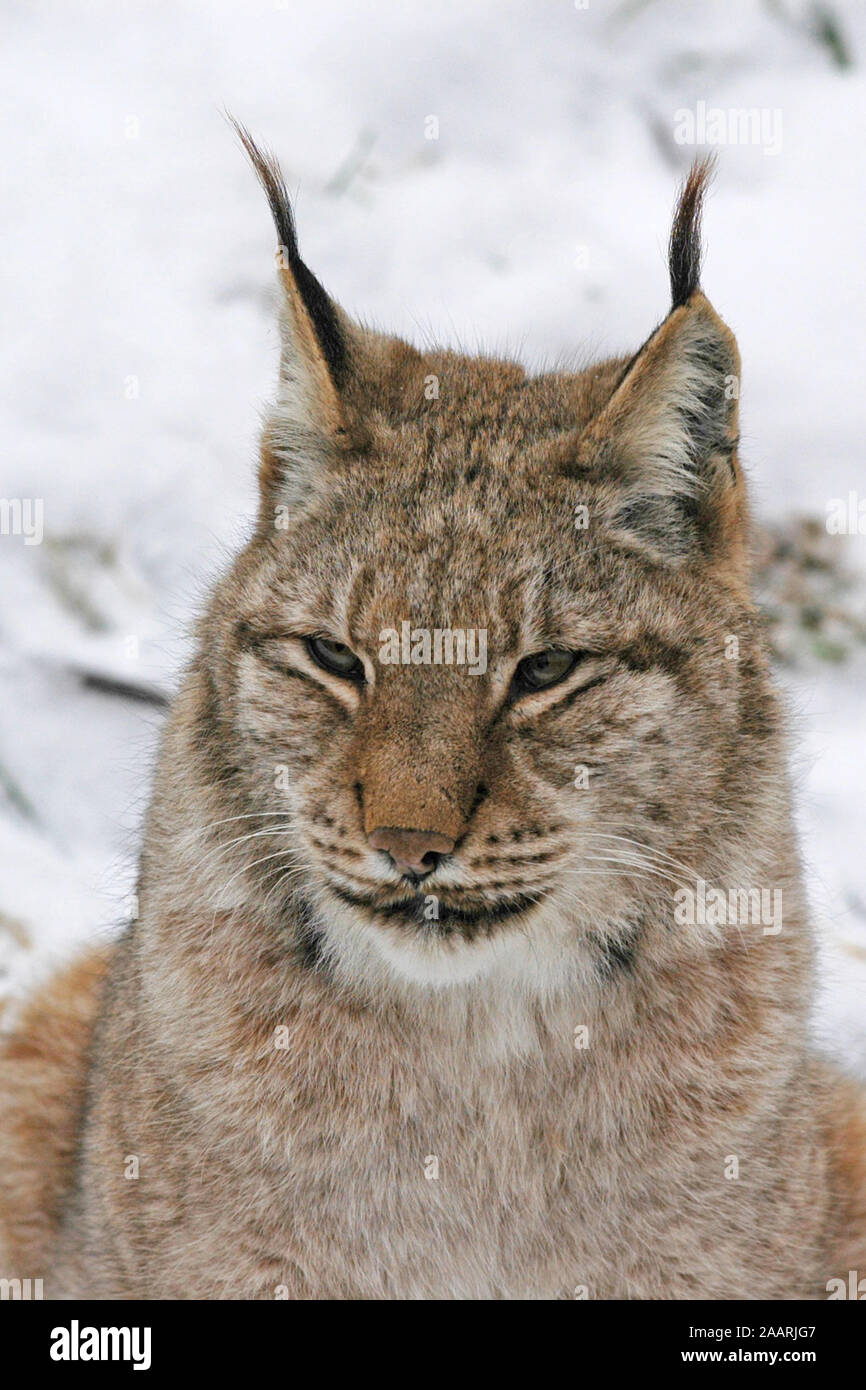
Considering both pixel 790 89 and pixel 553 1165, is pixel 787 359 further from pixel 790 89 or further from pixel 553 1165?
pixel 553 1165

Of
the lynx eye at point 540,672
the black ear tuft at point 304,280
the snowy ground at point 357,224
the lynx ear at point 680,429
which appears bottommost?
the lynx eye at point 540,672

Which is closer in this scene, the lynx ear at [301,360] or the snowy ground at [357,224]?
the lynx ear at [301,360]

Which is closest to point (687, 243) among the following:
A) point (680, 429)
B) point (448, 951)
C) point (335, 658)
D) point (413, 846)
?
point (680, 429)

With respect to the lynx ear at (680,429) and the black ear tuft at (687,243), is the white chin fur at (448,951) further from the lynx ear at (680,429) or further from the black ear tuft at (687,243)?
the black ear tuft at (687,243)

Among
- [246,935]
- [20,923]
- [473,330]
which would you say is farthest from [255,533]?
[473,330]

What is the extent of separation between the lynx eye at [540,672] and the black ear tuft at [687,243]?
0.78 metres

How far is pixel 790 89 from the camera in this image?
7680 mm

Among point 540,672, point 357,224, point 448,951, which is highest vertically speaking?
point 357,224

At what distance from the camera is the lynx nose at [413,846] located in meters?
3.56

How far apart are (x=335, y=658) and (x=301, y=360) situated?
71cm

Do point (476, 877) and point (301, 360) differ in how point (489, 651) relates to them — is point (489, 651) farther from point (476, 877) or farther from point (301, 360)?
point (301, 360)

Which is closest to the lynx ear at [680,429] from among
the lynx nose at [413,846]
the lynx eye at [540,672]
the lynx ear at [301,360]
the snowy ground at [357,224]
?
the lynx eye at [540,672]

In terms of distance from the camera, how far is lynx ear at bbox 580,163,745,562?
150 inches

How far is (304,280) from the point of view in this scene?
13.0 ft
